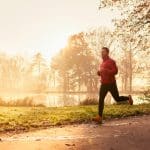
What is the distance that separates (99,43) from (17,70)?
53.4 meters

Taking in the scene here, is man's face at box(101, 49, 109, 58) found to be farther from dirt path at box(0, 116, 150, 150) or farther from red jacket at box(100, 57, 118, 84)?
dirt path at box(0, 116, 150, 150)

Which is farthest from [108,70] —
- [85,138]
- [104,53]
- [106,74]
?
[85,138]

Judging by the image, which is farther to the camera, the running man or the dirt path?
the running man

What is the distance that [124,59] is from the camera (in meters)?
86.1

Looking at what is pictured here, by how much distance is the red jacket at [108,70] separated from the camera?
1398cm

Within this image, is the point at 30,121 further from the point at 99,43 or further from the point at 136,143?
the point at 99,43

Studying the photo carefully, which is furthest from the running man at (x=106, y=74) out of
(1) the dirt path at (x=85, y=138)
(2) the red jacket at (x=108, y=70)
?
(1) the dirt path at (x=85, y=138)

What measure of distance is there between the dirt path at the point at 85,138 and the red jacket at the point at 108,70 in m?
1.47

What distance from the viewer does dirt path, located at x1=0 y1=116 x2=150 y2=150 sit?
33.0 feet

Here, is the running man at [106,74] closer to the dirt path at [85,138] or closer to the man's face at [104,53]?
the man's face at [104,53]

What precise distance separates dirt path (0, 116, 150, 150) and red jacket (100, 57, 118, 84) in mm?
1467

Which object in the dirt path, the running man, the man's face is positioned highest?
the man's face

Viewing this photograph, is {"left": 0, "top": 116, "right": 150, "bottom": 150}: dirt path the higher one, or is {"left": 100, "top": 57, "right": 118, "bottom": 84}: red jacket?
{"left": 100, "top": 57, "right": 118, "bottom": 84}: red jacket

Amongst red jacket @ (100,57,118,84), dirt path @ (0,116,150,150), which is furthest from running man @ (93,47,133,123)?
dirt path @ (0,116,150,150)
